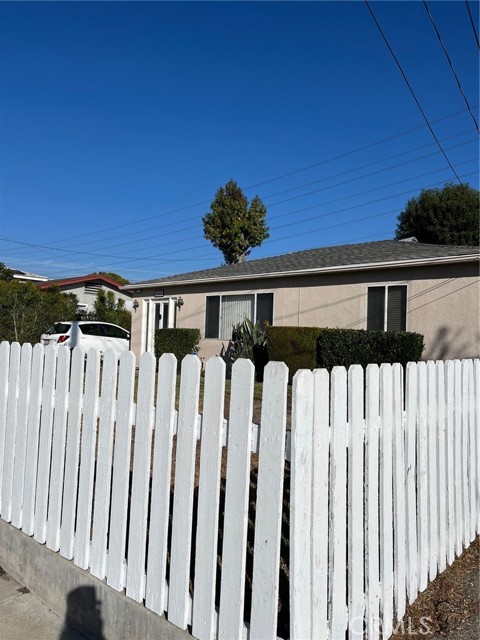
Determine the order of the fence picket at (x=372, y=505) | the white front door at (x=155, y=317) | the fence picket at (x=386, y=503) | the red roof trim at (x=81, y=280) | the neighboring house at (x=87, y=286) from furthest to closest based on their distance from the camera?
the neighboring house at (x=87, y=286) → the red roof trim at (x=81, y=280) → the white front door at (x=155, y=317) → the fence picket at (x=386, y=503) → the fence picket at (x=372, y=505)

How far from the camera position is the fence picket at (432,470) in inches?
108

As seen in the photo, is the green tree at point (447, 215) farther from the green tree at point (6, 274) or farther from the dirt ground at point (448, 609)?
the dirt ground at point (448, 609)

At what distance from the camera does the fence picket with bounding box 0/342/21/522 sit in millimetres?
3275

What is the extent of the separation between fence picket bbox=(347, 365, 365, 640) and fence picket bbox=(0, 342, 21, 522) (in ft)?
7.66

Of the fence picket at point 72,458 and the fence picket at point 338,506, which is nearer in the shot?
the fence picket at point 338,506

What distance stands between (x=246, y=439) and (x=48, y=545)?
175cm

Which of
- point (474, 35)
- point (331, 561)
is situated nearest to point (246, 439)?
point (331, 561)

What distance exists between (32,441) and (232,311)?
11930 millimetres

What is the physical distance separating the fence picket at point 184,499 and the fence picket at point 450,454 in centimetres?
170

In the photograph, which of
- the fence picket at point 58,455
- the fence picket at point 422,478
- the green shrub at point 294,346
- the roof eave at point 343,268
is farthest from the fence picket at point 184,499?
the roof eave at point 343,268

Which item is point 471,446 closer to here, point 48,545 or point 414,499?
point 414,499

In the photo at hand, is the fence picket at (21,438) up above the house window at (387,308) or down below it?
below

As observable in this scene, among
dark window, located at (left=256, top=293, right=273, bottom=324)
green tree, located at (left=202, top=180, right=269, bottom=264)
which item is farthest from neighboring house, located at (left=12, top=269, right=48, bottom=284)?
dark window, located at (left=256, top=293, right=273, bottom=324)

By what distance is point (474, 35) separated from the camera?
6.82 metres
